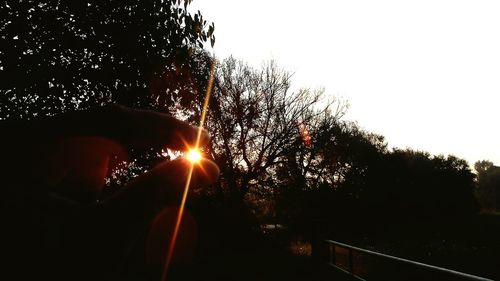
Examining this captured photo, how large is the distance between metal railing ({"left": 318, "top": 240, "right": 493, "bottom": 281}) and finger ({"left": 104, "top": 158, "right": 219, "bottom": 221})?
13.5ft

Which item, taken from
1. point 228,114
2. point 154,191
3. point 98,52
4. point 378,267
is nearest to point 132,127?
point 154,191

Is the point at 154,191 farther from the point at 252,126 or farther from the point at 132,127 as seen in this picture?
the point at 252,126

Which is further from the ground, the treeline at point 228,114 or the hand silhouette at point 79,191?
the treeline at point 228,114

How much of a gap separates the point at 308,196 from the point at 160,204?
103 feet

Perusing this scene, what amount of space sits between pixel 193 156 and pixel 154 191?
91mm

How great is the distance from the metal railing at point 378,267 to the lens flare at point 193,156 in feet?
13.4

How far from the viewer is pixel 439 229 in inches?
1399

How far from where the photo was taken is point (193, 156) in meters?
0.61

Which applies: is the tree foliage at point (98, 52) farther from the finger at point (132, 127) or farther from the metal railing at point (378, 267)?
the finger at point (132, 127)

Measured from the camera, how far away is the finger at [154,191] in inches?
21.6

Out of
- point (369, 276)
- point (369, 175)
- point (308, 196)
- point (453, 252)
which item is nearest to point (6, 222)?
point (369, 276)

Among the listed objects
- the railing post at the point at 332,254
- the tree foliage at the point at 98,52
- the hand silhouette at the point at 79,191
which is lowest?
the railing post at the point at 332,254

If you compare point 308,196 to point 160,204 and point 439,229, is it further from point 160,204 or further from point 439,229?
point 160,204

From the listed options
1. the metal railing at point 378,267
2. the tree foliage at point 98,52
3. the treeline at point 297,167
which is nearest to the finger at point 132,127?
the metal railing at point 378,267
